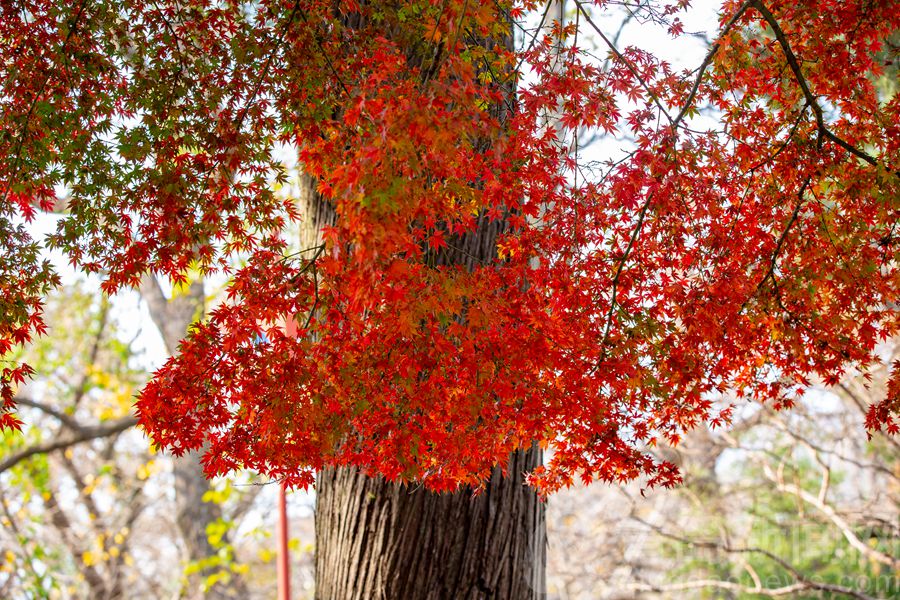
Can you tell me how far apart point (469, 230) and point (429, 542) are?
1732 millimetres

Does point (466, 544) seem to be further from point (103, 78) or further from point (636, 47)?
point (103, 78)

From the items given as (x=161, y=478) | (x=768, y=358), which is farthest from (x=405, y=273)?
(x=161, y=478)

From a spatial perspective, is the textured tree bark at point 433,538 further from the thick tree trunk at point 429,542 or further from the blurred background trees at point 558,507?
the blurred background trees at point 558,507

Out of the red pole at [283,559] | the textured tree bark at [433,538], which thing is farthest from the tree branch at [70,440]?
Answer: the textured tree bark at [433,538]

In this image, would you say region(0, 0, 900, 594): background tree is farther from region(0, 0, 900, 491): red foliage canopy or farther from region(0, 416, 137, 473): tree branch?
region(0, 416, 137, 473): tree branch

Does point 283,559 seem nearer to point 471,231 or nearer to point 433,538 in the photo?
point 433,538

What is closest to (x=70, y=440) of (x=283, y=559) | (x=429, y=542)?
(x=283, y=559)

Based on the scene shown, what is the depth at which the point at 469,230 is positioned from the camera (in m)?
3.50

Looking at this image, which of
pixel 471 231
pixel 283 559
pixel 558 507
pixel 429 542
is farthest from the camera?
pixel 558 507

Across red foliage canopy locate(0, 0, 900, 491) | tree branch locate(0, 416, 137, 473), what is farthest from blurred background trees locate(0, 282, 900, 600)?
red foliage canopy locate(0, 0, 900, 491)

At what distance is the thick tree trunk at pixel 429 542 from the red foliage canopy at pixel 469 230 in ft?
2.92

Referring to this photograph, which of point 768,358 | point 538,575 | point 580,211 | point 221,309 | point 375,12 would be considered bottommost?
point 538,575

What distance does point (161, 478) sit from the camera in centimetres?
1278

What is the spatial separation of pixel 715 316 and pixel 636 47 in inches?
48.6
